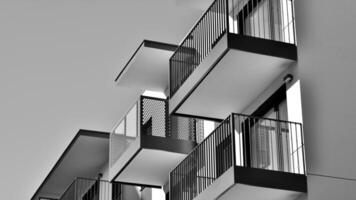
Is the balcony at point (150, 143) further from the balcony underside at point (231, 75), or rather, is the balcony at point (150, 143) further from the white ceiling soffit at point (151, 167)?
the balcony underside at point (231, 75)

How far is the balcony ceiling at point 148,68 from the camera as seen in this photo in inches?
1356

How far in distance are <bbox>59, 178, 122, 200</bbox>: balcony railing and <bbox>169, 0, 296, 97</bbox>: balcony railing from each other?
8575mm

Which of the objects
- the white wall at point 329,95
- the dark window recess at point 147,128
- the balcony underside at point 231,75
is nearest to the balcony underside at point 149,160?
the dark window recess at point 147,128

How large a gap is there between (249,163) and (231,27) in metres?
5.36

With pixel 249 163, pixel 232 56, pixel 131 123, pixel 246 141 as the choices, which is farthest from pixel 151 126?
pixel 232 56

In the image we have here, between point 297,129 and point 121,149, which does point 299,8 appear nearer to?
point 297,129

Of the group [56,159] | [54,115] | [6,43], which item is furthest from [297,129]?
[56,159]

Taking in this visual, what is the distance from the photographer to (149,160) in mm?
32781

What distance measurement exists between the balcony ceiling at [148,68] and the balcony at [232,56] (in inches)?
133

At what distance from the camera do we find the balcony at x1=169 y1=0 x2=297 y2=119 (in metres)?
25.1

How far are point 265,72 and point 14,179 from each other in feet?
80.3

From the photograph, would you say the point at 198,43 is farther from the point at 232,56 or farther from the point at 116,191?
the point at 116,191

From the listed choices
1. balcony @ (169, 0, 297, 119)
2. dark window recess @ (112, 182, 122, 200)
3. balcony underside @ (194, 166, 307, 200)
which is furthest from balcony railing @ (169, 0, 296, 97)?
dark window recess @ (112, 182, 122, 200)

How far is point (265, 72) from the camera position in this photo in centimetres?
2581
